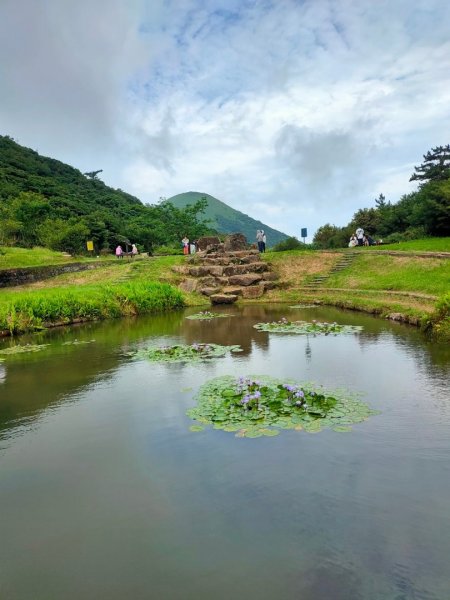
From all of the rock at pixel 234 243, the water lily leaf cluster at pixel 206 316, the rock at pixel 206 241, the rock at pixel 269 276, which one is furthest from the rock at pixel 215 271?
the water lily leaf cluster at pixel 206 316

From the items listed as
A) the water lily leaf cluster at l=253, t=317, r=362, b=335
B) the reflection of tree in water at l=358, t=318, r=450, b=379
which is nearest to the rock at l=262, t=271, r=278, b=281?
the water lily leaf cluster at l=253, t=317, r=362, b=335

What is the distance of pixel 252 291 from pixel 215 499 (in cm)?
1905

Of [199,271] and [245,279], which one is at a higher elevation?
[199,271]

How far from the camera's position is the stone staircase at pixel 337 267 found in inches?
927

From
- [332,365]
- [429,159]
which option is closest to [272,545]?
[332,365]

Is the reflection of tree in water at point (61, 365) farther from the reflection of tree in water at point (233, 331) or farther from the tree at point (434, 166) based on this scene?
the tree at point (434, 166)

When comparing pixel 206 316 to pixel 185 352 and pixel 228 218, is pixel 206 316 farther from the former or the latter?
pixel 228 218

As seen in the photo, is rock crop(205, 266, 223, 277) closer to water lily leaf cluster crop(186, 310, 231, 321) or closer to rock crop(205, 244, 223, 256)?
rock crop(205, 244, 223, 256)

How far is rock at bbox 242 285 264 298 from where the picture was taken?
2317 cm

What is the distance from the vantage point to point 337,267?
24.6 meters

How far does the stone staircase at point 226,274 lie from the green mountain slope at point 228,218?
10819 cm

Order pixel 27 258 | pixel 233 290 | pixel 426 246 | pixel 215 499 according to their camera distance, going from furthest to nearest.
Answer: pixel 27 258 < pixel 233 290 < pixel 426 246 < pixel 215 499

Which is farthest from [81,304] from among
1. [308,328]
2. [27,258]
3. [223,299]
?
[27,258]

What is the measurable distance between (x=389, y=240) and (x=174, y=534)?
96.0 ft
